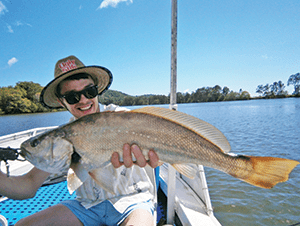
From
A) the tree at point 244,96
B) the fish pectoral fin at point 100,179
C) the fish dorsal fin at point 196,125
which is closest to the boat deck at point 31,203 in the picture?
the fish pectoral fin at point 100,179

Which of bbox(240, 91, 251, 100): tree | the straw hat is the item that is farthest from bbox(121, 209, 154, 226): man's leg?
bbox(240, 91, 251, 100): tree

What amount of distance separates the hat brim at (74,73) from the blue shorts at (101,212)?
1689mm

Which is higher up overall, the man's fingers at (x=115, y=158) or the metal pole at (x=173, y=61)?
the metal pole at (x=173, y=61)

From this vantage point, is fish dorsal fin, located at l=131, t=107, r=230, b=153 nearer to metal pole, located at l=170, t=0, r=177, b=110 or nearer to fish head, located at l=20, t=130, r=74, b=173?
fish head, located at l=20, t=130, r=74, b=173

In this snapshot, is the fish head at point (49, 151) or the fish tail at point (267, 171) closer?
the fish tail at point (267, 171)

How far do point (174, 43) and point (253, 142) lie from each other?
1455 centimetres

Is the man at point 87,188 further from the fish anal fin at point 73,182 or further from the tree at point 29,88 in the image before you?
the tree at point 29,88

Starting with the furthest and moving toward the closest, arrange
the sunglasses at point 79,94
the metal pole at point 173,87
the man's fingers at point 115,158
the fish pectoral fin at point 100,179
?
1. the metal pole at point 173,87
2. the sunglasses at point 79,94
3. the fish pectoral fin at point 100,179
4. the man's fingers at point 115,158

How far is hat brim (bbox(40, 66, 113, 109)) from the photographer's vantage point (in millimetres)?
2565

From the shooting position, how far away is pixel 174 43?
2922mm

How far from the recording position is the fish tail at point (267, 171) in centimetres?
143

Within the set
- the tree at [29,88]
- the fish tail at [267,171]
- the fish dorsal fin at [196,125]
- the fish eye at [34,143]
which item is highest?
the tree at [29,88]

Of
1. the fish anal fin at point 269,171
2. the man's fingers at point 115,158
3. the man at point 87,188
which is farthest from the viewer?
the man at point 87,188

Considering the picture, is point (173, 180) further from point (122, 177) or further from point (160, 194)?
point (160, 194)
